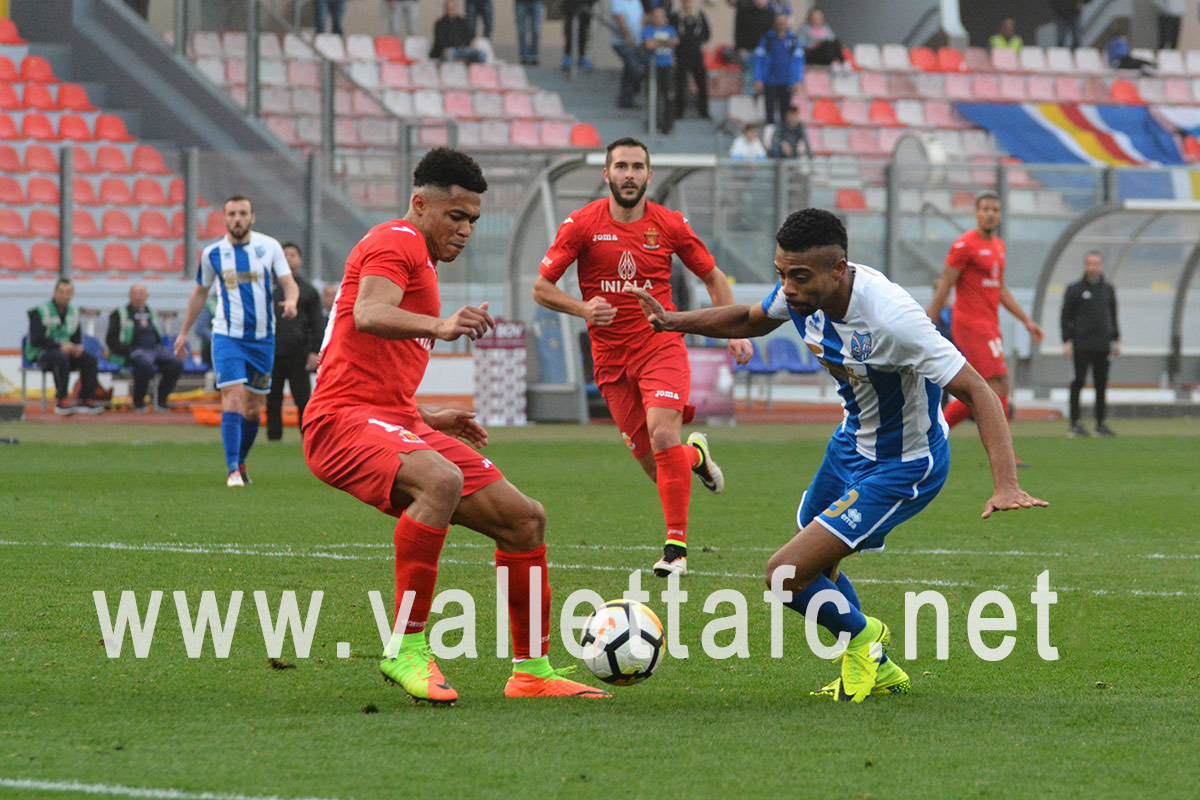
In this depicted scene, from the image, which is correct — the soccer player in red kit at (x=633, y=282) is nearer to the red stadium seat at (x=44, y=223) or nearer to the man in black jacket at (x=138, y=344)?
the man in black jacket at (x=138, y=344)

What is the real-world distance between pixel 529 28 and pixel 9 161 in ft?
35.1

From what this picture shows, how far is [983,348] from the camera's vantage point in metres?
13.3

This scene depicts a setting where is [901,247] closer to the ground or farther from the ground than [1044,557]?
farther from the ground

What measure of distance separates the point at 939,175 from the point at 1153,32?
16.3 meters

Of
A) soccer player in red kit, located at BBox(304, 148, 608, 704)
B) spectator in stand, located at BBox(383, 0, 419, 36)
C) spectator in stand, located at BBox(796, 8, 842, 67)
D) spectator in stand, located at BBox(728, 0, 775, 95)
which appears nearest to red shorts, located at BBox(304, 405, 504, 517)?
soccer player in red kit, located at BBox(304, 148, 608, 704)

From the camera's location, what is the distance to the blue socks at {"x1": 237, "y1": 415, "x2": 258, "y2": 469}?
12.0m

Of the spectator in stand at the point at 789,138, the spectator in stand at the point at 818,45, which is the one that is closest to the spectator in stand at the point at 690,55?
the spectator in stand at the point at 789,138

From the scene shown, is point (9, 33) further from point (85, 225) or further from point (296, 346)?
point (296, 346)

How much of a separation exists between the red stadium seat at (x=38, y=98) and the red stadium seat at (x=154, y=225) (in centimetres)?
372

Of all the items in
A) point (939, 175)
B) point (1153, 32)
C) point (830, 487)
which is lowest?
point (830, 487)

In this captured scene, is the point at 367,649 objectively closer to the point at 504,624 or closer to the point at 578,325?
the point at 504,624

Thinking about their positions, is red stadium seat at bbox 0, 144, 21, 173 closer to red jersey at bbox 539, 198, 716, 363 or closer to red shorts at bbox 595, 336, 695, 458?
red jersey at bbox 539, 198, 716, 363

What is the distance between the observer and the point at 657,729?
4773mm

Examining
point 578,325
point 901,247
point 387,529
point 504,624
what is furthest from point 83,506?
point 901,247
